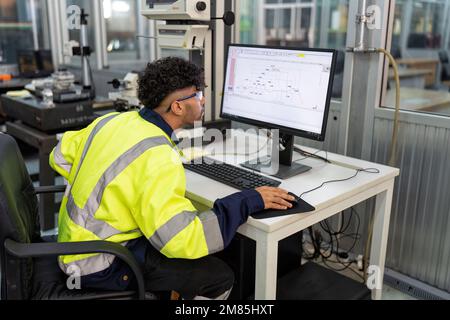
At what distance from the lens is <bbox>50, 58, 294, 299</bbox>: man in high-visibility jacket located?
3.78ft

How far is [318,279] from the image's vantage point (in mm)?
1755

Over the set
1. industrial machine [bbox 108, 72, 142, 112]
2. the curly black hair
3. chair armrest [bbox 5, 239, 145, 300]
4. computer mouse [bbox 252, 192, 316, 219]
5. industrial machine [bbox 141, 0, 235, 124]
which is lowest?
chair armrest [bbox 5, 239, 145, 300]

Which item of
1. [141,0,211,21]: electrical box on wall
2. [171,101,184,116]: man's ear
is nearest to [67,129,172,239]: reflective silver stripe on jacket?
[171,101,184,116]: man's ear

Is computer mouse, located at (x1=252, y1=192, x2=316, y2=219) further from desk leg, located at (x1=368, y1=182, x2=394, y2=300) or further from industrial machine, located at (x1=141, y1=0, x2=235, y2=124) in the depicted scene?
industrial machine, located at (x1=141, y1=0, x2=235, y2=124)

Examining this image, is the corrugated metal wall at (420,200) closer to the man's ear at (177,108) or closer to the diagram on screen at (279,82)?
the diagram on screen at (279,82)

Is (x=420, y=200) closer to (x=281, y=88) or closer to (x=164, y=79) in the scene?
(x=281, y=88)

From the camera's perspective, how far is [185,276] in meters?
1.30

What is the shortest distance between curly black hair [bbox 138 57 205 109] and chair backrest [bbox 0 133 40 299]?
434 millimetres

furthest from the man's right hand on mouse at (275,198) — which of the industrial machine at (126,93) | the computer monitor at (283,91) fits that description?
the industrial machine at (126,93)

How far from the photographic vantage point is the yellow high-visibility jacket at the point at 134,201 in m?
1.14

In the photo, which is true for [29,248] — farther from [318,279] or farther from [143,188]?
[318,279]

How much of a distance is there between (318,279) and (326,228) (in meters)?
0.63

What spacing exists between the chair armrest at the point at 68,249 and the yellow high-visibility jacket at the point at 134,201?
0.08 metres
